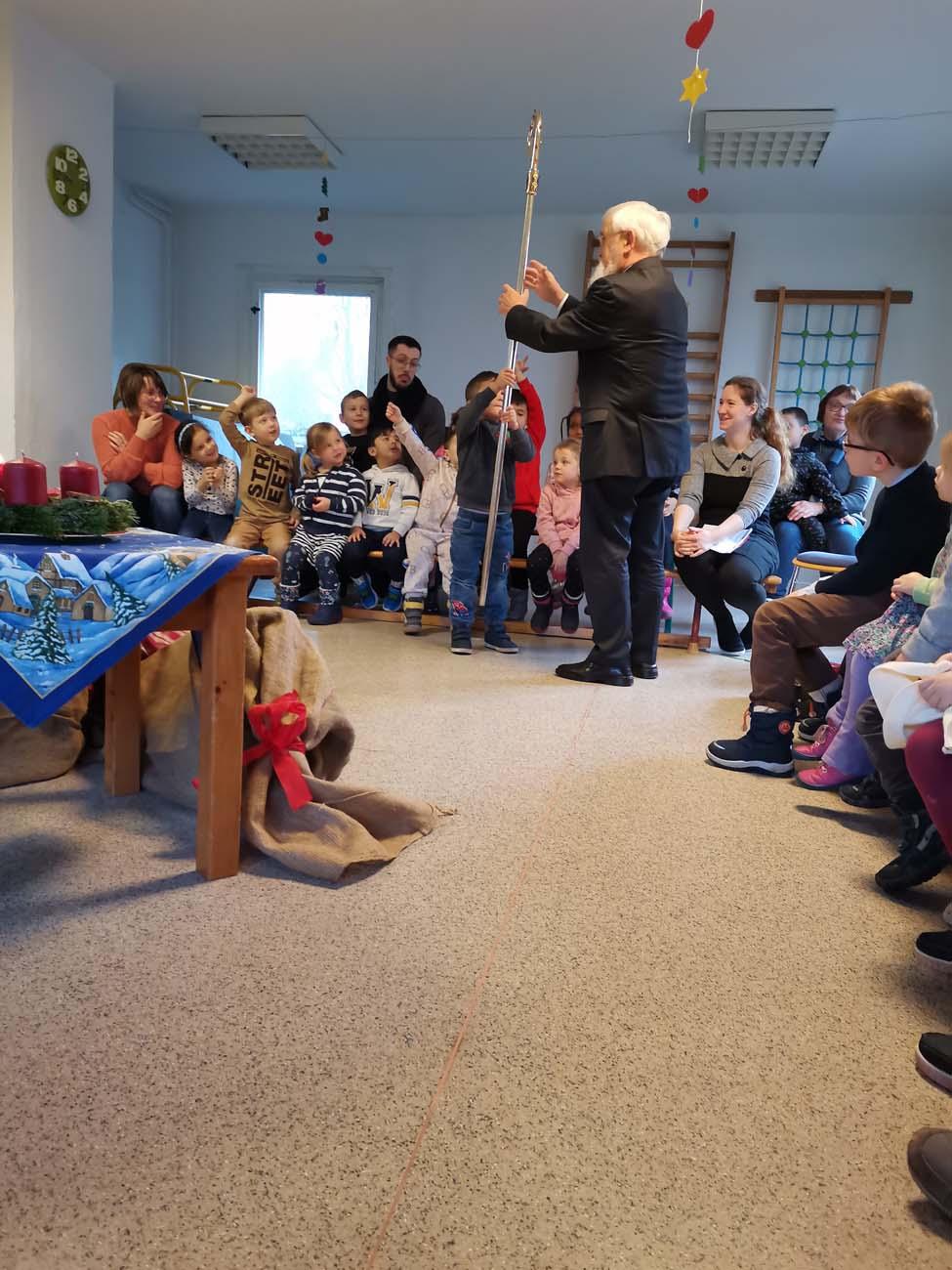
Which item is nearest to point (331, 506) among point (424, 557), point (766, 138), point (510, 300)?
point (424, 557)

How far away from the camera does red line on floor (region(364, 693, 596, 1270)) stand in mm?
793

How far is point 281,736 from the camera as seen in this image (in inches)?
58.1

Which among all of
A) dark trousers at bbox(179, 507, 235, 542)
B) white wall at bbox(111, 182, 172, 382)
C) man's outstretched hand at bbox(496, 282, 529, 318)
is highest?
white wall at bbox(111, 182, 172, 382)

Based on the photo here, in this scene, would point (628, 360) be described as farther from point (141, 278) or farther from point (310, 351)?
point (141, 278)

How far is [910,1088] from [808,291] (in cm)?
579

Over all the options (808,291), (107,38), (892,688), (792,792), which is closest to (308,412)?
(107,38)

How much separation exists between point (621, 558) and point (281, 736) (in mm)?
1602

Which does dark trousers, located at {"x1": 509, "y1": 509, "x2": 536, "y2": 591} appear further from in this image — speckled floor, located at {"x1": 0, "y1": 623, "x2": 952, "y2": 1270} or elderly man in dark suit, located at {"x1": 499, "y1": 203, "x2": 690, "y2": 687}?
speckled floor, located at {"x1": 0, "y1": 623, "x2": 952, "y2": 1270}

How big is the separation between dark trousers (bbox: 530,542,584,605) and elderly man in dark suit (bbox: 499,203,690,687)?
31.8 inches

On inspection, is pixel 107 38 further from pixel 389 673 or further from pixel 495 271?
pixel 389 673

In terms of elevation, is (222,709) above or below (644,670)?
above

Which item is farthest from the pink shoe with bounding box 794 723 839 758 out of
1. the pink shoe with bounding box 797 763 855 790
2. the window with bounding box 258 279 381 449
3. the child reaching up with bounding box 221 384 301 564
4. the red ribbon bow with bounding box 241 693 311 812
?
the window with bounding box 258 279 381 449

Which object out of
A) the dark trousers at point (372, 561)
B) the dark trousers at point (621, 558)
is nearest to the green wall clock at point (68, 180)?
the dark trousers at point (372, 561)

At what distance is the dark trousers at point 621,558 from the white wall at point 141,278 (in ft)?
15.2
